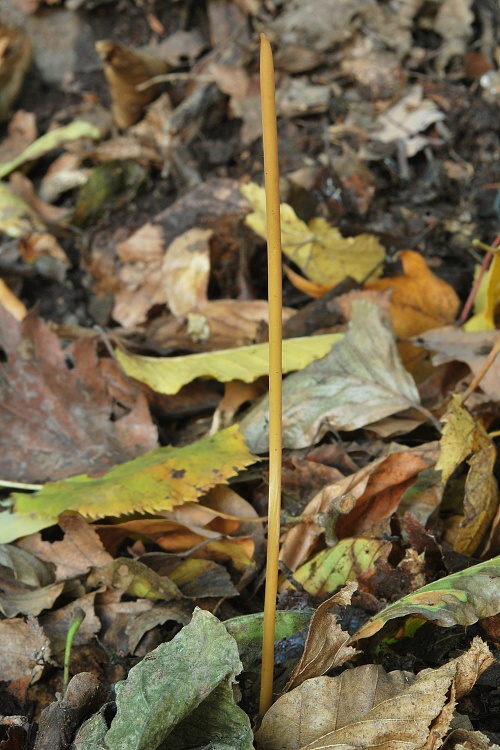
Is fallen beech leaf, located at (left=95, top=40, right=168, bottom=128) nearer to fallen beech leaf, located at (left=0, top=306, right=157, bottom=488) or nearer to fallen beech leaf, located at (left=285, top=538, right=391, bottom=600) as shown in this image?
fallen beech leaf, located at (left=0, top=306, right=157, bottom=488)

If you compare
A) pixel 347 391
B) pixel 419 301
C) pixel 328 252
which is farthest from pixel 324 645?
pixel 328 252

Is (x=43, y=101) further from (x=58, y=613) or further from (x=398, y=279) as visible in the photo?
(x=58, y=613)

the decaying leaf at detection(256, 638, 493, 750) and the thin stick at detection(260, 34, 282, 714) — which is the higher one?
the thin stick at detection(260, 34, 282, 714)

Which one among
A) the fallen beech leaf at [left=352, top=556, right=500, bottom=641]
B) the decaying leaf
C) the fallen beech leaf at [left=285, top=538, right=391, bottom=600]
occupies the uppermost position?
the fallen beech leaf at [left=352, top=556, right=500, bottom=641]

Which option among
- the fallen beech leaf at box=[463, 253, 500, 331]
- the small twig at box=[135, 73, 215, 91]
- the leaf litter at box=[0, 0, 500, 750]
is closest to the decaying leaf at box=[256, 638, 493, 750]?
the leaf litter at box=[0, 0, 500, 750]

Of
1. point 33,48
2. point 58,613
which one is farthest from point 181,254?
point 33,48

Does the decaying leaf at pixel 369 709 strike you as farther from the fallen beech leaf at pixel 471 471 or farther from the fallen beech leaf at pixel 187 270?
the fallen beech leaf at pixel 187 270

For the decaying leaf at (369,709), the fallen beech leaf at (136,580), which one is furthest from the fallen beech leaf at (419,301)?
the decaying leaf at (369,709)
